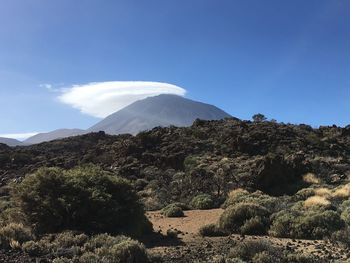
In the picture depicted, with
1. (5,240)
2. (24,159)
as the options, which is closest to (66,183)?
(5,240)

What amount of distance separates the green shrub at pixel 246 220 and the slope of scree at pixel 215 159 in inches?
340

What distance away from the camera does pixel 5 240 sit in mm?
11508

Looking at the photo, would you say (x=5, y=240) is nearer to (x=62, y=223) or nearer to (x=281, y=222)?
(x=62, y=223)

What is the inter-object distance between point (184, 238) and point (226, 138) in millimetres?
30238

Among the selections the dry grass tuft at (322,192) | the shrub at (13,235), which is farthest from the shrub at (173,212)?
the shrub at (13,235)

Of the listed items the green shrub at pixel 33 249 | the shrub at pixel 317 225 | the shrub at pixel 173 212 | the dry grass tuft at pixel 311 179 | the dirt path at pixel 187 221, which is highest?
the dry grass tuft at pixel 311 179

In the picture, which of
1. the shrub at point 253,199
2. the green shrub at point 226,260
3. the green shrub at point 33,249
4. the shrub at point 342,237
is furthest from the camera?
the shrub at point 253,199

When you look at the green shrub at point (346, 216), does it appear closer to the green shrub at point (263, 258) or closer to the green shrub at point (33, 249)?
the green shrub at point (263, 258)

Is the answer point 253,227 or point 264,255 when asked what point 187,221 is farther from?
point 264,255

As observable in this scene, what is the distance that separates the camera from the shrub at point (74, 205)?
1330 cm

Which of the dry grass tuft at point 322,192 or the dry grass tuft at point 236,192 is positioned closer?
the dry grass tuft at point 322,192

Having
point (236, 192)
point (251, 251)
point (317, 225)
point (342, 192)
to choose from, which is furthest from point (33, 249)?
point (342, 192)

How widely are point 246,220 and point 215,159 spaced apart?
2309 centimetres

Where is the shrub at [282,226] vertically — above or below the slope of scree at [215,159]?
below
